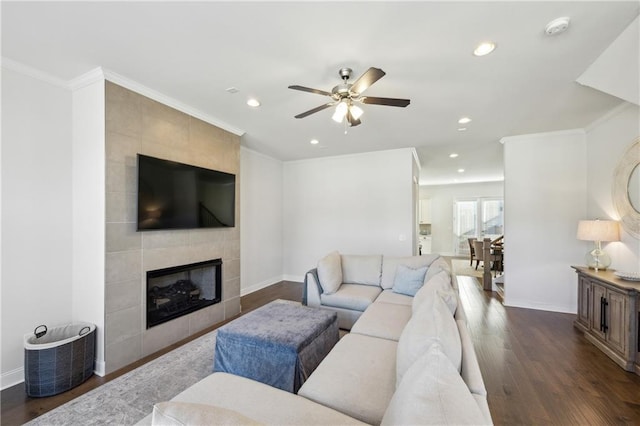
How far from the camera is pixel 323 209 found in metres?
5.91

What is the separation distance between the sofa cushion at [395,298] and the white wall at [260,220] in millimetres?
2777

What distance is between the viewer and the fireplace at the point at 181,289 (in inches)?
116

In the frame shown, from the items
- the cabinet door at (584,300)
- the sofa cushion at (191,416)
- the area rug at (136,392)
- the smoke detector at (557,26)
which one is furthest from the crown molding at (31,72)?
the cabinet door at (584,300)

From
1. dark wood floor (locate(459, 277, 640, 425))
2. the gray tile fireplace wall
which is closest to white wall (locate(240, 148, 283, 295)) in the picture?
the gray tile fireplace wall

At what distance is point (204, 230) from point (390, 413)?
3131 mm

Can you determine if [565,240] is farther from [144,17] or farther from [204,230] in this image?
[144,17]

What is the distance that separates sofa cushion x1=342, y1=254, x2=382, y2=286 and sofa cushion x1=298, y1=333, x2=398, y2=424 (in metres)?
1.83

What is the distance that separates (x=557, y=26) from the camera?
185 cm

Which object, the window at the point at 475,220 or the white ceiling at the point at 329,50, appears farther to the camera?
the window at the point at 475,220

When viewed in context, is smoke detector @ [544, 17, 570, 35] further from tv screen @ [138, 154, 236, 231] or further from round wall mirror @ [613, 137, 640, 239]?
tv screen @ [138, 154, 236, 231]

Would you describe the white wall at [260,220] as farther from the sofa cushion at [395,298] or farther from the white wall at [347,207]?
the sofa cushion at [395,298]

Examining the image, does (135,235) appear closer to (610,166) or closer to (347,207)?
(347,207)

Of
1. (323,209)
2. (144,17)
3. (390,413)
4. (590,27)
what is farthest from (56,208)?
(590,27)

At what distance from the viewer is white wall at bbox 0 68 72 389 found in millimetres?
2299
